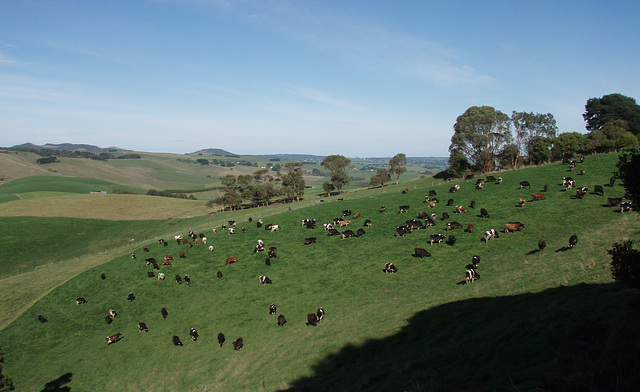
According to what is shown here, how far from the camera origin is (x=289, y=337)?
21.1 metres

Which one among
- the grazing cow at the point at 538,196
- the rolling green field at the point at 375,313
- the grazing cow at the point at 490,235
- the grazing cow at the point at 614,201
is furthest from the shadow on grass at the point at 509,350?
the grazing cow at the point at 538,196

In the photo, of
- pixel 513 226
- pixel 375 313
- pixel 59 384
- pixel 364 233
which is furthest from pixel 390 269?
pixel 59 384

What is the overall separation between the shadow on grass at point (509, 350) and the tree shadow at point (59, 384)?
17.3 m

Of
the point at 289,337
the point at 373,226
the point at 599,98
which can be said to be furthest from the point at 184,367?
the point at 599,98

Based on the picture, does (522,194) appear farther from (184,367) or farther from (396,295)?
(184,367)

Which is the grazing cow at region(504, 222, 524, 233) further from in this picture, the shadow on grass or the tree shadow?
the tree shadow

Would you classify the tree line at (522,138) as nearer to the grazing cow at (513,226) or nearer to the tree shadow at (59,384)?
the grazing cow at (513,226)

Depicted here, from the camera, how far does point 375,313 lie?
21688mm

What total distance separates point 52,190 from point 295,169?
98066mm

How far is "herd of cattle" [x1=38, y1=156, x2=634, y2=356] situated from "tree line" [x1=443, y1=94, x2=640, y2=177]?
88.9ft

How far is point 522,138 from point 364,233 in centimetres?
5852

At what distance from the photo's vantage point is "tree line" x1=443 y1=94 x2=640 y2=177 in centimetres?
6688

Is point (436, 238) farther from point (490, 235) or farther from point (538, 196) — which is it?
point (538, 196)

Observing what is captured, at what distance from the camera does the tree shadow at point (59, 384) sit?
21.1m
